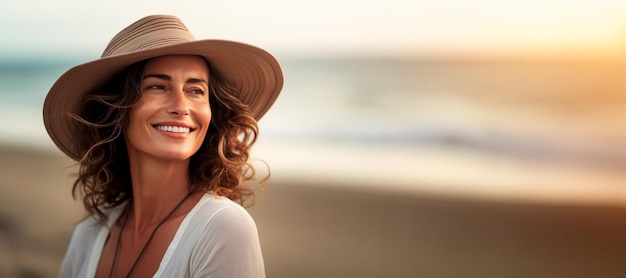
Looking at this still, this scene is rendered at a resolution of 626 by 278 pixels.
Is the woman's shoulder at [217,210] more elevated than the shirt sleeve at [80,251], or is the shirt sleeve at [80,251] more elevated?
the woman's shoulder at [217,210]

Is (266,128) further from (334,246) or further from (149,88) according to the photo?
(149,88)

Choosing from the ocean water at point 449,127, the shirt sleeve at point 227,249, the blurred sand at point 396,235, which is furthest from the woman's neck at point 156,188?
the ocean water at point 449,127

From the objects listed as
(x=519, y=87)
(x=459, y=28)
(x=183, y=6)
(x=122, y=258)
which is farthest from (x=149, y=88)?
(x=183, y=6)

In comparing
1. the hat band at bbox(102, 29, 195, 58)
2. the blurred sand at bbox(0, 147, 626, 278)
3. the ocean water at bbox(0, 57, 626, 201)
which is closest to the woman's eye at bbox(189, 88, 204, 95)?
the hat band at bbox(102, 29, 195, 58)

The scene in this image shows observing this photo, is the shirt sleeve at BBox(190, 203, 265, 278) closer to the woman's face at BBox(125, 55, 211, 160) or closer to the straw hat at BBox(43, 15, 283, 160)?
the woman's face at BBox(125, 55, 211, 160)

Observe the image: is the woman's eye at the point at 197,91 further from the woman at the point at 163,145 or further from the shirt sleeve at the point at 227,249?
the shirt sleeve at the point at 227,249

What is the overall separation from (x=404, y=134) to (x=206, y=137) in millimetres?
3200

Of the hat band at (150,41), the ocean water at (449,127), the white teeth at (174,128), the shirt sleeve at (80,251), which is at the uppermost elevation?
the ocean water at (449,127)

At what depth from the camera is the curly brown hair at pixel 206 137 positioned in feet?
5.28

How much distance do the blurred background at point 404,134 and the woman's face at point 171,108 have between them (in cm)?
174

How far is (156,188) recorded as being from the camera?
167cm

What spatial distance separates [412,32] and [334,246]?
2.49m

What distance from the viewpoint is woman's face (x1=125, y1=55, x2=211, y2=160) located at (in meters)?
1.53

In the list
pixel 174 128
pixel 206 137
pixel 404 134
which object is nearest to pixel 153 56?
pixel 174 128
